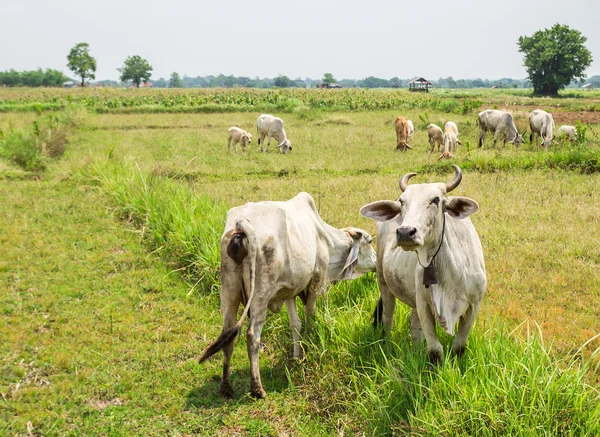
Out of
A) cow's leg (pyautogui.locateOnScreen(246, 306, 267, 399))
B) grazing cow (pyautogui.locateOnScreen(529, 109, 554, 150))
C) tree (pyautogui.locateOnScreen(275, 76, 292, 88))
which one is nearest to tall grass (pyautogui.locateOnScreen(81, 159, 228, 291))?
cow's leg (pyautogui.locateOnScreen(246, 306, 267, 399))

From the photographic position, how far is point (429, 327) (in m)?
3.99

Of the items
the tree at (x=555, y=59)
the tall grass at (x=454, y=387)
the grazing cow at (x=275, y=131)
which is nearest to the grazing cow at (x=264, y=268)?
the tall grass at (x=454, y=387)

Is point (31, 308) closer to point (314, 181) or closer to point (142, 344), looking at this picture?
point (142, 344)

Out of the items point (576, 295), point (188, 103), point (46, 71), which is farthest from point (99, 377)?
point (46, 71)

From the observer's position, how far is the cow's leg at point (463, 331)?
4047 mm

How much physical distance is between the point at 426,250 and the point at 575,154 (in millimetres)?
11211

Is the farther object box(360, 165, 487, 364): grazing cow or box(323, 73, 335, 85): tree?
box(323, 73, 335, 85): tree

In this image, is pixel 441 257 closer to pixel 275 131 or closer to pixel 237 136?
pixel 237 136

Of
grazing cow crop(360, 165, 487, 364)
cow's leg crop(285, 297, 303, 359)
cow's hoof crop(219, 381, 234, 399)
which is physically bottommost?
cow's hoof crop(219, 381, 234, 399)

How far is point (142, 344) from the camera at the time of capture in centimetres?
562

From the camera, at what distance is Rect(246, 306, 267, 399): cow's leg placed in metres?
4.50

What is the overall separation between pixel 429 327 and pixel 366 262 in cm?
202

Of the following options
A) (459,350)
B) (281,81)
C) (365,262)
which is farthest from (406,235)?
(281,81)

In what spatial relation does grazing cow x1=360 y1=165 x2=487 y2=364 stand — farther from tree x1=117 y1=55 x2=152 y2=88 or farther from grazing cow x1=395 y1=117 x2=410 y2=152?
tree x1=117 y1=55 x2=152 y2=88
